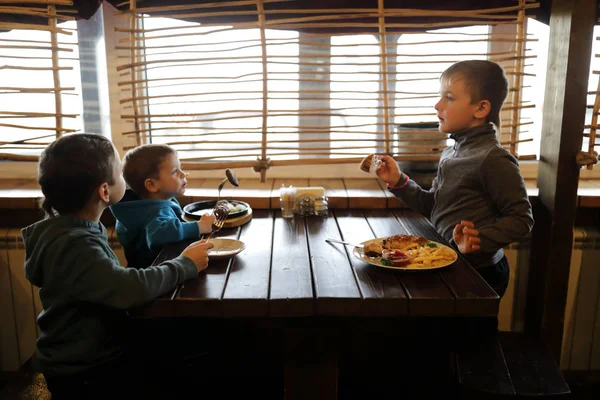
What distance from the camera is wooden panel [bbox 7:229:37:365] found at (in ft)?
7.27

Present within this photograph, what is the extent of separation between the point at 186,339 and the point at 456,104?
1.19 meters

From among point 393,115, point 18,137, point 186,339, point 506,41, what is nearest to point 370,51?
point 393,115

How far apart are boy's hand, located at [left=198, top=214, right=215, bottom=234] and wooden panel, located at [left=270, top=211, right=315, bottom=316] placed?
22cm

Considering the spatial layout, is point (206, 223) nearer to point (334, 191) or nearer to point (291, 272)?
point (291, 272)

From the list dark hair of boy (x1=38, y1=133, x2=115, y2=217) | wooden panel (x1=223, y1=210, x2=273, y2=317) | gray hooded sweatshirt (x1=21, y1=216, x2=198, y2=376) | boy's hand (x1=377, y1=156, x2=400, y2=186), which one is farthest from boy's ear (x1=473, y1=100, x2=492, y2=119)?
dark hair of boy (x1=38, y1=133, x2=115, y2=217)

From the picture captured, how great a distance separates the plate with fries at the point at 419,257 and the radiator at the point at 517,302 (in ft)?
2.65

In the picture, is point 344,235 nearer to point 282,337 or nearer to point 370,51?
point 282,337

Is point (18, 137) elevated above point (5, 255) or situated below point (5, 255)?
above

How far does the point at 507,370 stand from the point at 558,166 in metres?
0.85

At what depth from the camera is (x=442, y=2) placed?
2168mm

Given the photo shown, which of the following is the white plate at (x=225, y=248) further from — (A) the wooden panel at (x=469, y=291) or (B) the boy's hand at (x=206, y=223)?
(A) the wooden panel at (x=469, y=291)

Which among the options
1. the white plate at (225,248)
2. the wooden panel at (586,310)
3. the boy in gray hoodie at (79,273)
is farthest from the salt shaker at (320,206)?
the wooden panel at (586,310)

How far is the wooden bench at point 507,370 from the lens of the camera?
1.50 meters

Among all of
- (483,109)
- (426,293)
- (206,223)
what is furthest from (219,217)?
(483,109)
